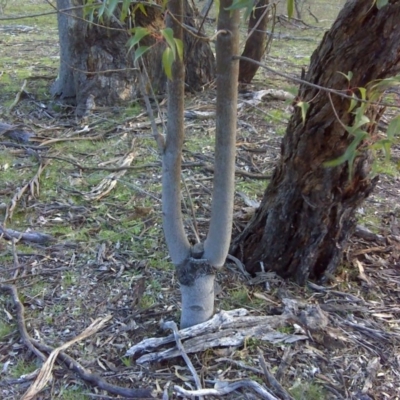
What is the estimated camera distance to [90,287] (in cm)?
316

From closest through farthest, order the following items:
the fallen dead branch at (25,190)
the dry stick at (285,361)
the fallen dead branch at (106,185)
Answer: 1. the dry stick at (285,361)
2. the fallen dead branch at (25,190)
3. the fallen dead branch at (106,185)

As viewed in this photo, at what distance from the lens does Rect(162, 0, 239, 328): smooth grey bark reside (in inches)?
83.7

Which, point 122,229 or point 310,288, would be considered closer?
point 310,288

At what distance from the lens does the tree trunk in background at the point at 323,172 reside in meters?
2.56

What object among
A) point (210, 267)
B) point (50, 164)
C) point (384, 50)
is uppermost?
point (384, 50)

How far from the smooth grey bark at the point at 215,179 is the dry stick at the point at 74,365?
428 mm

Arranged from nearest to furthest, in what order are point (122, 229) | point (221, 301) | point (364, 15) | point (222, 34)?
point (222, 34)
point (364, 15)
point (221, 301)
point (122, 229)

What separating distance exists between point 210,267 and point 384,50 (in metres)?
1.22

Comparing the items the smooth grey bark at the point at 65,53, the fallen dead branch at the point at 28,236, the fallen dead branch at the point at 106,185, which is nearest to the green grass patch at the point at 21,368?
the fallen dead branch at the point at 28,236

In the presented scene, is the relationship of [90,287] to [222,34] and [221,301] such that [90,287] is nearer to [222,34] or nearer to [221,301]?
[221,301]

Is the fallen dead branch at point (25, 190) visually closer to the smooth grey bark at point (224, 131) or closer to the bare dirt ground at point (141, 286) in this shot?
the bare dirt ground at point (141, 286)

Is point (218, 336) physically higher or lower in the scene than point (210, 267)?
lower

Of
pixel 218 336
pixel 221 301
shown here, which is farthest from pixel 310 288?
pixel 218 336

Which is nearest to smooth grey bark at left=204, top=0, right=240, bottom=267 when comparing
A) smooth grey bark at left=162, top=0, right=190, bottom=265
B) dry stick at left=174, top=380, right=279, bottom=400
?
smooth grey bark at left=162, top=0, right=190, bottom=265
